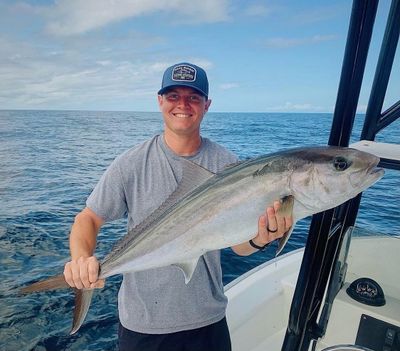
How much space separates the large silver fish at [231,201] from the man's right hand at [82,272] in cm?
5

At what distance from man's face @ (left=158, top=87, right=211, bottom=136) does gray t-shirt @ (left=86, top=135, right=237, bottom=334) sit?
0.21m

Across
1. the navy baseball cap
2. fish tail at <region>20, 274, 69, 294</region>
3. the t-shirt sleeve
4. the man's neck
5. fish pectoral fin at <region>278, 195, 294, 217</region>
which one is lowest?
fish tail at <region>20, 274, 69, 294</region>

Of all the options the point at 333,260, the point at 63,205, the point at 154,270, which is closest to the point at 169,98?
the point at 154,270

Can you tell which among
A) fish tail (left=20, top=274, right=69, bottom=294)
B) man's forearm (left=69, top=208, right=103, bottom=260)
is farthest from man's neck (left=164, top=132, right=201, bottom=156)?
fish tail (left=20, top=274, right=69, bottom=294)

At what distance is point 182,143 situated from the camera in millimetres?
2686

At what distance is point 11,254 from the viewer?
8.23 metres

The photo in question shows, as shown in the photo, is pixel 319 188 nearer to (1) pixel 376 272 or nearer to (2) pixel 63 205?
(1) pixel 376 272

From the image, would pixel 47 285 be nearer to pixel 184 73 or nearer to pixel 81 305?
pixel 81 305

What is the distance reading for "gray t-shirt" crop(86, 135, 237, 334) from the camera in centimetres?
254

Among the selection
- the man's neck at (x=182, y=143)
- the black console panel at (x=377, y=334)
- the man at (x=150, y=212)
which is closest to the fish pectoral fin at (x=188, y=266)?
the man at (x=150, y=212)

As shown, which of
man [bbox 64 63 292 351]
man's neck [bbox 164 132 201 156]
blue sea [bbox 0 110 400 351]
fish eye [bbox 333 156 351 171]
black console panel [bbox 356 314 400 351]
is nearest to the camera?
fish eye [bbox 333 156 351 171]

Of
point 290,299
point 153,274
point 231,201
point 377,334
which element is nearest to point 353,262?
point 377,334

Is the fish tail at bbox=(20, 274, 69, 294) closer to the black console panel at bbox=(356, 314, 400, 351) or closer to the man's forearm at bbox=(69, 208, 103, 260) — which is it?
the man's forearm at bbox=(69, 208, 103, 260)

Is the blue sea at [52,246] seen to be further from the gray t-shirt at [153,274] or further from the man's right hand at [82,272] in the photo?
the man's right hand at [82,272]
